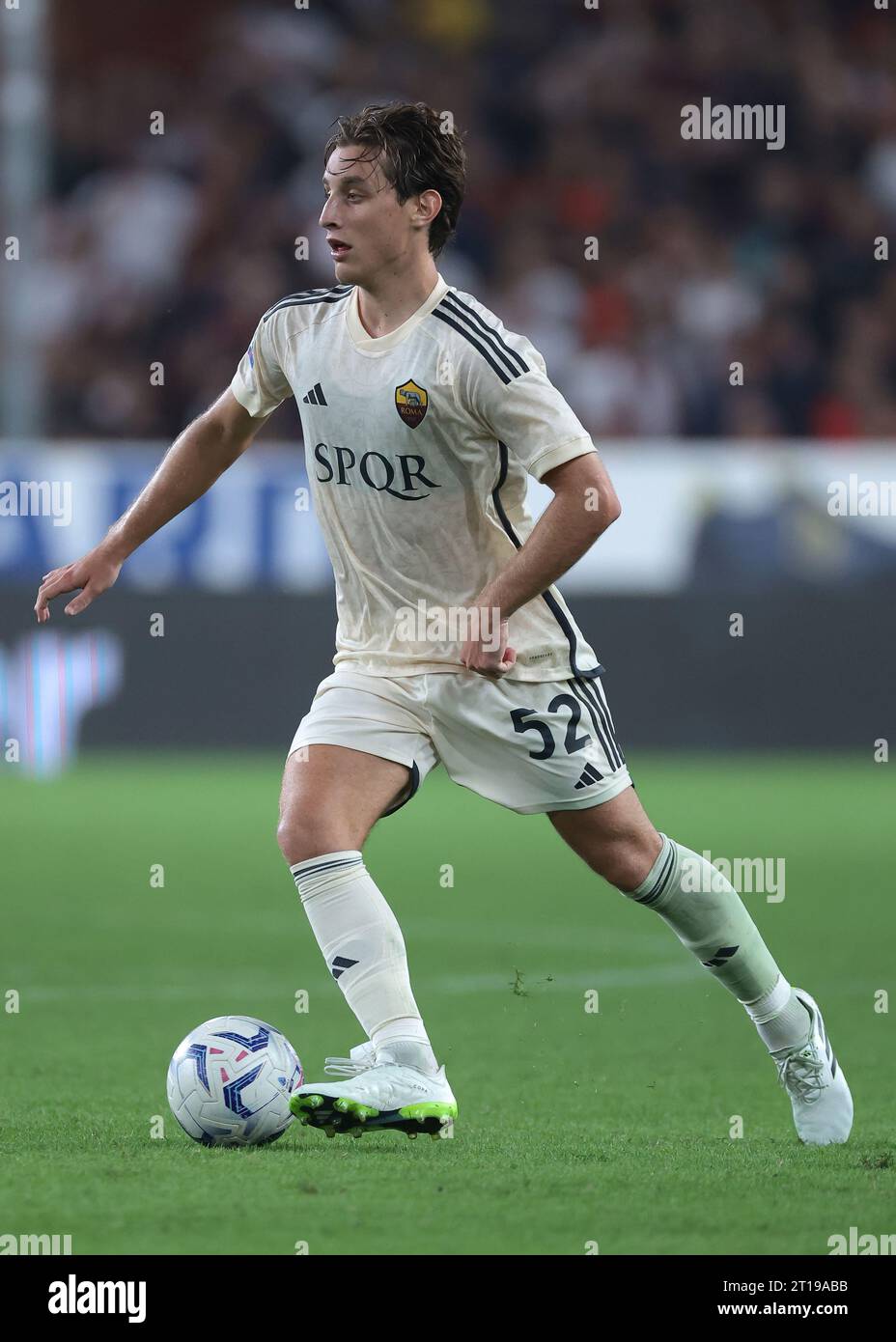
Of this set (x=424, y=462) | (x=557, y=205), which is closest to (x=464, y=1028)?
(x=424, y=462)

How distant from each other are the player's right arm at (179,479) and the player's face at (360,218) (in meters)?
0.52

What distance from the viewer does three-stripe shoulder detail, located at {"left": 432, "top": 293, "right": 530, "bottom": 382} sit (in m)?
4.62

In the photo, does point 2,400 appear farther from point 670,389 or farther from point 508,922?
point 508,922

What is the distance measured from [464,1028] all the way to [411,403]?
2344 millimetres

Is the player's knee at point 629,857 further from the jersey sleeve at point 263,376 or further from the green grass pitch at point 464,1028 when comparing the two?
the jersey sleeve at point 263,376

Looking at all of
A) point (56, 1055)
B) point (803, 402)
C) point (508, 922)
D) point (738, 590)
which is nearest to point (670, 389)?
point (803, 402)

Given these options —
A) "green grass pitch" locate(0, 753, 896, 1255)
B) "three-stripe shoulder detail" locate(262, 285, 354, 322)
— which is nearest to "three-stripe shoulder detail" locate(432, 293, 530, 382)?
"three-stripe shoulder detail" locate(262, 285, 354, 322)

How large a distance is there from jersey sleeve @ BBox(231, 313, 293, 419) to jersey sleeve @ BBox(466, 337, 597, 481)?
57 cm

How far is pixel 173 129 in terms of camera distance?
17.3 m

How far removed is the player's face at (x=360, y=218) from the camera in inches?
186

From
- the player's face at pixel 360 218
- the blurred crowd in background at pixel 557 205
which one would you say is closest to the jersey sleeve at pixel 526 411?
the player's face at pixel 360 218

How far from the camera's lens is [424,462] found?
4727mm

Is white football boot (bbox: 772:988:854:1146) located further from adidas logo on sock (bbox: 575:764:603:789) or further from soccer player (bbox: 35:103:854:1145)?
adidas logo on sock (bbox: 575:764:603:789)

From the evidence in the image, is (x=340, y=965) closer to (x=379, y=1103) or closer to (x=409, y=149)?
(x=379, y=1103)
